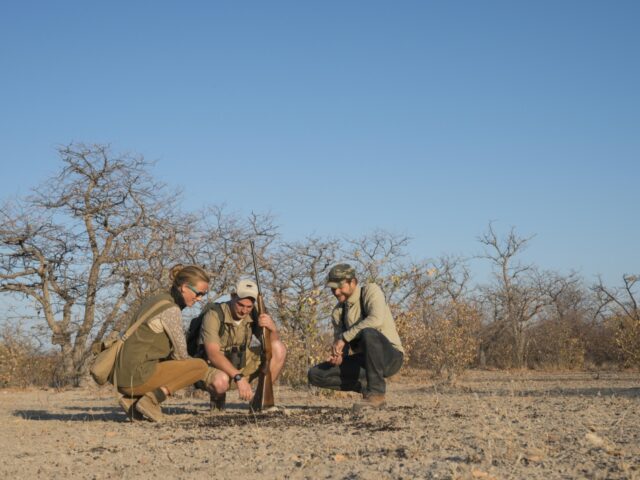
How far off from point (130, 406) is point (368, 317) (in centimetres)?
222

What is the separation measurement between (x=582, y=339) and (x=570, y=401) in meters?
17.2

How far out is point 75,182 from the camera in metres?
17.8

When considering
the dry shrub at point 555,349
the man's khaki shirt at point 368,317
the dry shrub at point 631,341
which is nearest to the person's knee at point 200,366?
the man's khaki shirt at point 368,317

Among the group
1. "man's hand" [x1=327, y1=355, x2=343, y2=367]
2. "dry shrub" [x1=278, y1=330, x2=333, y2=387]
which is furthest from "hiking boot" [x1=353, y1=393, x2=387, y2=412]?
"dry shrub" [x1=278, y1=330, x2=333, y2=387]

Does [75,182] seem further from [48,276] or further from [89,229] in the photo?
[48,276]

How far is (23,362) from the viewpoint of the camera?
1739 cm

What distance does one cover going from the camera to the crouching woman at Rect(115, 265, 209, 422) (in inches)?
255

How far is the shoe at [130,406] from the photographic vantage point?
6652mm

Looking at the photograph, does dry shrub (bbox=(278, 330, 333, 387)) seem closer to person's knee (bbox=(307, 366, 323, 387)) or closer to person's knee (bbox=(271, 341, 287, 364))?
person's knee (bbox=(271, 341, 287, 364))

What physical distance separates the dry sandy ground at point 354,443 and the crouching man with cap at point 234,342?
0.33 m

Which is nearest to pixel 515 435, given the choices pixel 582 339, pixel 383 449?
pixel 383 449

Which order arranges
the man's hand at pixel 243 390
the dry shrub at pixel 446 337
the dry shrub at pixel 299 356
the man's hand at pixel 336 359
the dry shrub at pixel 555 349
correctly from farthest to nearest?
the dry shrub at pixel 555 349
the dry shrub at pixel 446 337
the dry shrub at pixel 299 356
the man's hand at pixel 336 359
the man's hand at pixel 243 390

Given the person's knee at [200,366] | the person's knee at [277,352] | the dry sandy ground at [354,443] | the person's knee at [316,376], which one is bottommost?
the dry sandy ground at [354,443]

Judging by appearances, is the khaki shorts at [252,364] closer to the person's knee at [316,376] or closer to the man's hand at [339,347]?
the person's knee at [316,376]
